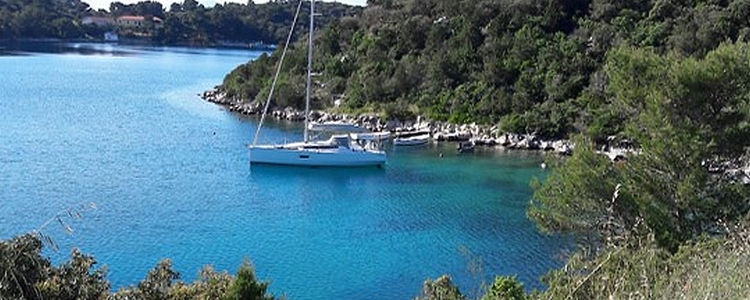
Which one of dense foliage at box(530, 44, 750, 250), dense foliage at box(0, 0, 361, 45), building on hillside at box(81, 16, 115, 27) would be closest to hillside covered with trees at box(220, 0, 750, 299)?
dense foliage at box(530, 44, 750, 250)

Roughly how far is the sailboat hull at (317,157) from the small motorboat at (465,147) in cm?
520

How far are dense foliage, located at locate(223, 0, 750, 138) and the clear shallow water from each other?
16.8 feet

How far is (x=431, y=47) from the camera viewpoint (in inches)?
1847

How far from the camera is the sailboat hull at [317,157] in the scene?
30938 mm

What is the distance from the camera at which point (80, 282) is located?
29.2ft

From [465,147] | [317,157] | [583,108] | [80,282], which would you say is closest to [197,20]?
[465,147]

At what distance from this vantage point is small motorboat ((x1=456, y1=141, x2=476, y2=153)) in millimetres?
35247

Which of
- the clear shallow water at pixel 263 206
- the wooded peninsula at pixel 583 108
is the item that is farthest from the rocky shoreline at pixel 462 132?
the clear shallow water at pixel 263 206

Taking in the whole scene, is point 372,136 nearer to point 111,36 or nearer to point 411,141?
point 411,141

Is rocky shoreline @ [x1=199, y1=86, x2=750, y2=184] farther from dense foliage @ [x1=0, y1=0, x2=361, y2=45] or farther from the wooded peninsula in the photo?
dense foliage @ [x1=0, y1=0, x2=361, y2=45]

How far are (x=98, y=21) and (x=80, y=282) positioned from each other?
131374mm

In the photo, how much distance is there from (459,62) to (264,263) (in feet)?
91.1

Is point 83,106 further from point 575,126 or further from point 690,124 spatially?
point 690,124

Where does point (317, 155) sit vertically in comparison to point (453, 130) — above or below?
below
